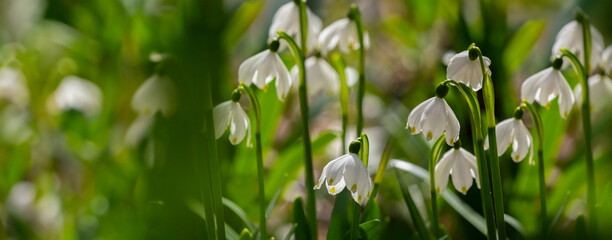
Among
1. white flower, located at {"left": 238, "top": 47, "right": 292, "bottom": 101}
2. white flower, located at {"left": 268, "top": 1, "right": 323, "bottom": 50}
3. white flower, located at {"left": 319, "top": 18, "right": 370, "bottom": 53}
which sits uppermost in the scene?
white flower, located at {"left": 268, "top": 1, "right": 323, "bottom": 50}

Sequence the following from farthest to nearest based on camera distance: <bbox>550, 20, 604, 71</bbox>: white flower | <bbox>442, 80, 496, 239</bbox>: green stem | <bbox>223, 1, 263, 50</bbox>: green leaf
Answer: <bbox>223, 1, 263, 50</bbox>: green leaf
<bbox>550, 20, 604, 71</bbox>: white flower
<bbox>442, 80, 496, 239</bbox>: green stem

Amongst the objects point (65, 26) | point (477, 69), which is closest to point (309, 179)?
point (477, 69)

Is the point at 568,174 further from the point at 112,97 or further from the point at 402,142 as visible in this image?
the point at 112,97

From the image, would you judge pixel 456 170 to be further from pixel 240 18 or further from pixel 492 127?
pixel 240 18

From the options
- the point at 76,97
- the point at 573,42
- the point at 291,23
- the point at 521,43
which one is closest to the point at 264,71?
the point at 291,23

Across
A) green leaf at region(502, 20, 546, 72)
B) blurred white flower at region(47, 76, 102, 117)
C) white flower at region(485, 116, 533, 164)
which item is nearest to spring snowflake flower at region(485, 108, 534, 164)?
white flower at region(485, 116, 533, 164)

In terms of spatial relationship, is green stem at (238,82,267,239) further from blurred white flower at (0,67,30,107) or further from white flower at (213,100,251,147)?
blurred white flower at (0,67,30,107)

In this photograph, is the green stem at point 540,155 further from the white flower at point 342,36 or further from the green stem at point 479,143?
the white flower at point 342,36

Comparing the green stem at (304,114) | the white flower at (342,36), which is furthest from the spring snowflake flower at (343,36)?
the green stem at (304,114)
